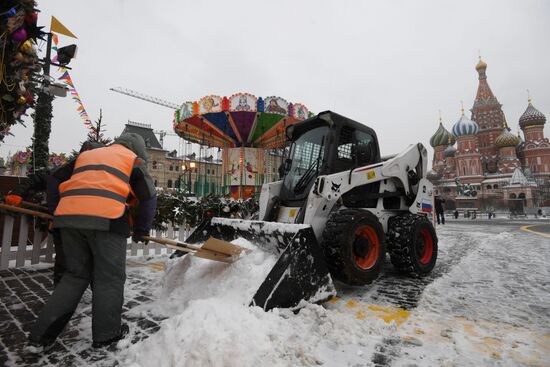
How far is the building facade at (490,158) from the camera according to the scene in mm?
48522

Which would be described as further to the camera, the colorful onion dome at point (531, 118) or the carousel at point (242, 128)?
the colorful onion dome at point (531, 118)

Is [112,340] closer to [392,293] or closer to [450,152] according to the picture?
[392,293]

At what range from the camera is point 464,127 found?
59.8 m

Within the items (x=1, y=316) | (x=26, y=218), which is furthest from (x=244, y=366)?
(x=26, y=218)

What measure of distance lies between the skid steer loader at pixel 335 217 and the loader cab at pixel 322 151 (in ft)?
0.05

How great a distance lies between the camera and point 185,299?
2.87 meters

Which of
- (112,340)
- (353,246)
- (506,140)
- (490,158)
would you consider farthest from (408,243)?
(490,158)

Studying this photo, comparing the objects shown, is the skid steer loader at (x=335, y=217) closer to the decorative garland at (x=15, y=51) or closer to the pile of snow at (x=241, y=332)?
the pile of snow at (x=241, y=332)

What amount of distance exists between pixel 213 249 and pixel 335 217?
1456mm

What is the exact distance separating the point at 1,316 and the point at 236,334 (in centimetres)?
252

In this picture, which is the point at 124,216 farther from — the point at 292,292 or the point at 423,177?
the point at 423,177

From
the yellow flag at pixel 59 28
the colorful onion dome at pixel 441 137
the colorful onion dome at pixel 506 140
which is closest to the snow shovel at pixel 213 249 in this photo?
the yellow flag at pixel 59 28

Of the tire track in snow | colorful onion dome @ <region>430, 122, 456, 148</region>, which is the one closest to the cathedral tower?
colorful onion dome @ <region>430, 122, 456, 148</region>

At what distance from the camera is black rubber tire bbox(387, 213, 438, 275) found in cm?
402
